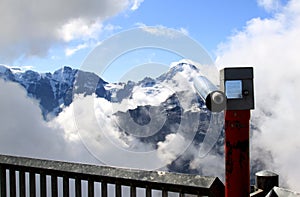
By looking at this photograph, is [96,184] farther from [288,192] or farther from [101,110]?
[101,110]

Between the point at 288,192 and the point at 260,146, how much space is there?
163 meters

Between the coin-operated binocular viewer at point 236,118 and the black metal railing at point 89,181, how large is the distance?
141 millimetres

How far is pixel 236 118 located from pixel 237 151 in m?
0.18

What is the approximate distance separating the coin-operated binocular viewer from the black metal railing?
0.14 metres

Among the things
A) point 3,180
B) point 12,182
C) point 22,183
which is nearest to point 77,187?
point 22,183

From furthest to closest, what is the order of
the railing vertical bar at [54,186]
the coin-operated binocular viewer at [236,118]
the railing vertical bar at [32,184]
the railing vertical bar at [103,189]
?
the railing vertical bar at [32,184] → the railing vertical bar at [54,186] → the railing vertical bar at [103,189] → the coin-operated binocular viewer at [236,118]

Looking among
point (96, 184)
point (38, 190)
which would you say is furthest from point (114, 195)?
point (38, 190)

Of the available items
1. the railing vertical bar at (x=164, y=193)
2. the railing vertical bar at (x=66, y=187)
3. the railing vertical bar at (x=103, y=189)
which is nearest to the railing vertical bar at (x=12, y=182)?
the railing vertical bar at (x=66, y=187)

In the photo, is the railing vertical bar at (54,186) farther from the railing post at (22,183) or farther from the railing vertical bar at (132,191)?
the railing vertical bar at (132,191)

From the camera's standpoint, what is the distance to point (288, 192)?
229 centimetres

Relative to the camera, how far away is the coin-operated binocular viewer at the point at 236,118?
2211mm

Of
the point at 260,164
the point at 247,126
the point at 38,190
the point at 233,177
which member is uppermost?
the point at 247,126

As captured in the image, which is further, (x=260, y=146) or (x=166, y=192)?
(x=260, y=146)

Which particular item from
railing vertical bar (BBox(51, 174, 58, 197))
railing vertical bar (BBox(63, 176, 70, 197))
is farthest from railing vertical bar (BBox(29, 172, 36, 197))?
railing vertical bar (BBox(63, 176, 70, 197))
